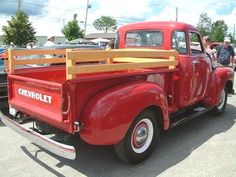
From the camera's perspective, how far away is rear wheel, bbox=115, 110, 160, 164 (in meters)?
4.19

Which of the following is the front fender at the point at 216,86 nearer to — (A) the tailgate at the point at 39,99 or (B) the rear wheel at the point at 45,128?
(B) the rear wheel at the point at 45,128

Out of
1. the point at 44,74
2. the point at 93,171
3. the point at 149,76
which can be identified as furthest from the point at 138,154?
the point at 44,74

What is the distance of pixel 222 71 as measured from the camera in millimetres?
6746

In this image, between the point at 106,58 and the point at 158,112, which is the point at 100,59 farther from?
the point at 158,112

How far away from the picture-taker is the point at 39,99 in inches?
164

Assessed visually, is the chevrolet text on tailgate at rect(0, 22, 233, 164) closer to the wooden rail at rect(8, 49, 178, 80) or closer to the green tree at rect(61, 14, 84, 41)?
the wooden rail at rect(8, 49, 178, 80)

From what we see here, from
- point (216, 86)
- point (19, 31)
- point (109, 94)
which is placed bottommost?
point (216, 86)

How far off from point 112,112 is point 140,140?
2.80 ft

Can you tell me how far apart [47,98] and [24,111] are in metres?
0.69

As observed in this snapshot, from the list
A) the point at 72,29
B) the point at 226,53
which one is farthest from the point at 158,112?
the point at 72,29

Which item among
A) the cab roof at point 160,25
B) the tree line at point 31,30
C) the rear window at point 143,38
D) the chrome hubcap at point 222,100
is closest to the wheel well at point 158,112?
the rear window at point 143,38

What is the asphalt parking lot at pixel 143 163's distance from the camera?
419 centimetres

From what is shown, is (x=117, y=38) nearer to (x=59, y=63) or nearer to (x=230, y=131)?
(x=59, y=63)

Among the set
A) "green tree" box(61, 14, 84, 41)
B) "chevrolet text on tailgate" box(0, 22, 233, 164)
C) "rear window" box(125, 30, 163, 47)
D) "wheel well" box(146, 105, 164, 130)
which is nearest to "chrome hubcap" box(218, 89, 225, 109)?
"chevrolet text on tailgate" box(0, 22, 233, 164)
